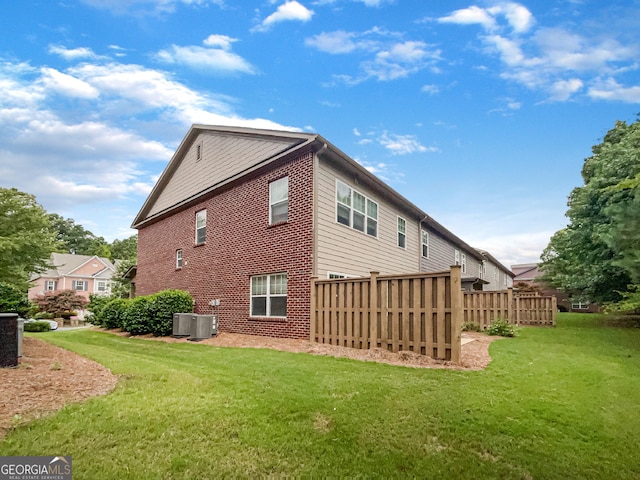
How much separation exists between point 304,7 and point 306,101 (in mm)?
4403

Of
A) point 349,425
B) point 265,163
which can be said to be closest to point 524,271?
point 265,163

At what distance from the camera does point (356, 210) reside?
13.0 meters

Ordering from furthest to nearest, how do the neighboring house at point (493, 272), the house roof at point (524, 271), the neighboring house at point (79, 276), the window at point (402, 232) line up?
the house roof at point (524, 271) → the neighboring house at point (79, 276) → the neighboring house at point (493, 272) → the window at point (402, 232)

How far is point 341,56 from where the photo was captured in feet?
35.5

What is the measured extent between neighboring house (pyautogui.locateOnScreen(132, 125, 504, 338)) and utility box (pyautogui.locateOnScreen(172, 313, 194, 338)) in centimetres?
132

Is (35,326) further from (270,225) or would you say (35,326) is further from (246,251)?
(270,225)

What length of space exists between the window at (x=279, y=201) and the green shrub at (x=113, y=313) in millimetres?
7904

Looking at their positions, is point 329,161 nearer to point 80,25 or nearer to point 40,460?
point 80,25

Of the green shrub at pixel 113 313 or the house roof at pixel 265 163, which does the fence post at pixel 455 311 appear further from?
the green shrub at pixel 113 313

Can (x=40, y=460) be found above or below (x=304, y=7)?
below

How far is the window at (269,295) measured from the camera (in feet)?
37.8

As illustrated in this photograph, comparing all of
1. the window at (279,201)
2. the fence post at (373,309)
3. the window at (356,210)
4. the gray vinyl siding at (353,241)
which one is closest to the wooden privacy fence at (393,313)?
the fence post at (373,309)

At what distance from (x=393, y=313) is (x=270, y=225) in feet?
17.6

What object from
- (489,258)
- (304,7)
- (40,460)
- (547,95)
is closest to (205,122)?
(304,7)
